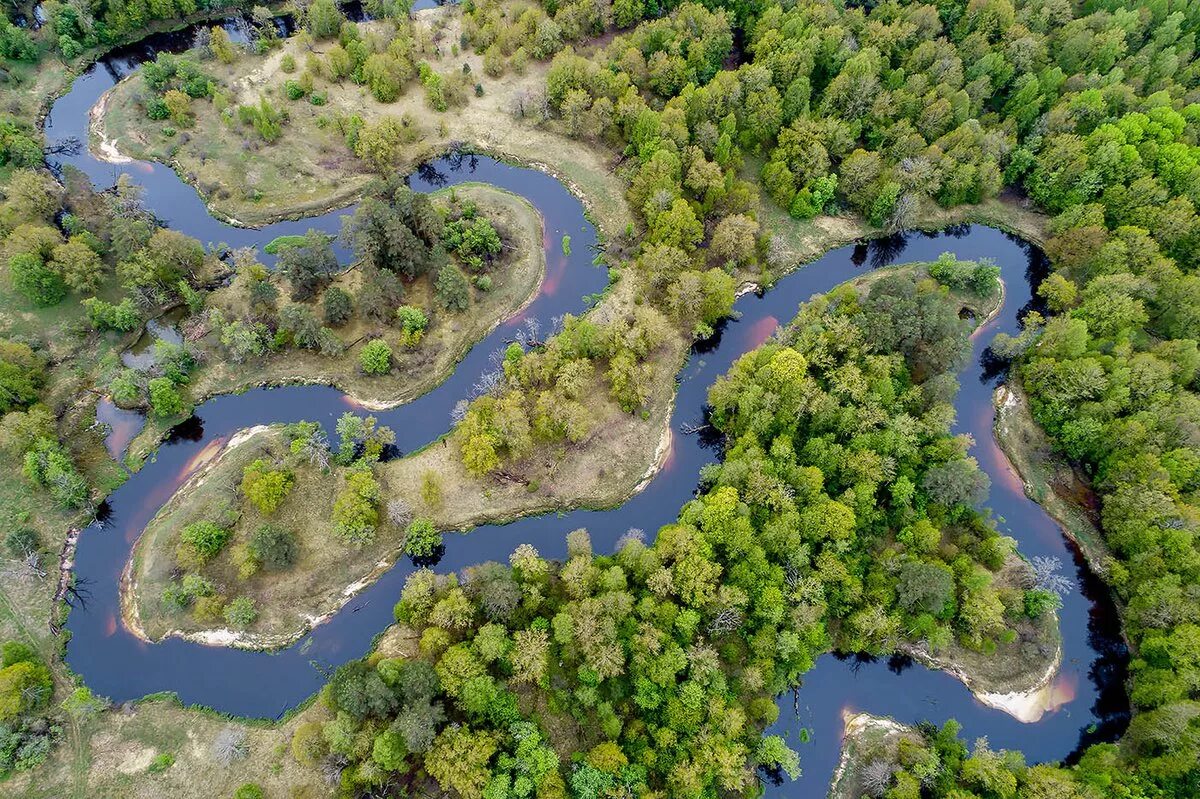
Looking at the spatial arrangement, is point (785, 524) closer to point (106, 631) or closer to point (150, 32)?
point (106, 631)

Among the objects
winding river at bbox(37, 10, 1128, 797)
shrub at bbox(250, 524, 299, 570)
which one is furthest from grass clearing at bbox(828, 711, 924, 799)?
shrub at bbox(250, 524, 299, 570)

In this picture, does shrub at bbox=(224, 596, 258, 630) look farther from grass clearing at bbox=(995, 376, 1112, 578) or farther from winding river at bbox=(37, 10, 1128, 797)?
grass clearing at bbox=(995, 376, 1112, 578)

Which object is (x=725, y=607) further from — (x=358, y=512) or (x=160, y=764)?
(x=160, y=764)

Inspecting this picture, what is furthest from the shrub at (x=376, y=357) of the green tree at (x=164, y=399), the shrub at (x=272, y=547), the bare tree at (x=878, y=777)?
the bare tree at (x=878, y=777)

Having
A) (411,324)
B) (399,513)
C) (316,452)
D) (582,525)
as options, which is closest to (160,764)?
(399,513)

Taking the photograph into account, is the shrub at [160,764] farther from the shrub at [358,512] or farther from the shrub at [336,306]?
the shrub at [336,306]

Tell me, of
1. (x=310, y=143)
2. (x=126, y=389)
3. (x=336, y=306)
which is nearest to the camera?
(x=126, y=389)

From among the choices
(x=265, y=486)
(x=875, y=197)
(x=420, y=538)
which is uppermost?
(x=875, y=197)
